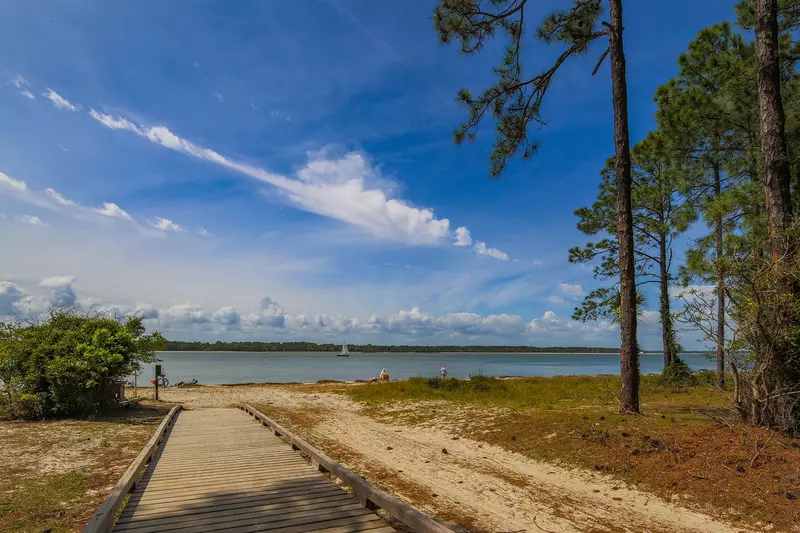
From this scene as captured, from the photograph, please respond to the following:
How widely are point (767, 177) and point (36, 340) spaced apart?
2020 cm

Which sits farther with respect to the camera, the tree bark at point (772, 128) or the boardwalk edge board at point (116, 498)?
the tree bark at point (772, 128)

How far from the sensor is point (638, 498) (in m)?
6.94

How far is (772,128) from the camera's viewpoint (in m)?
9.08

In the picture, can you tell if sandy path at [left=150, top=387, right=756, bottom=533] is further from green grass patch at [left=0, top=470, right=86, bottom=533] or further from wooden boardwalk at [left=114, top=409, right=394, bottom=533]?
green grass patch at [left=0, top=470, right=86, bottom=533]

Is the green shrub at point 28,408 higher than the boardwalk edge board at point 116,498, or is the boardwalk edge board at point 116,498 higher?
the boardwalk edge board at point 116,498

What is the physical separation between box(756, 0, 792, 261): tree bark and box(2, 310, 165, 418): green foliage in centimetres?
1776

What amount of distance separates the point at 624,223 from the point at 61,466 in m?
13.4

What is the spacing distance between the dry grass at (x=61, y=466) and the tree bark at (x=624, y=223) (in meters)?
10.9

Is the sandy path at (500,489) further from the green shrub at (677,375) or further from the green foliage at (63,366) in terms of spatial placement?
the green shrub at (677,375)

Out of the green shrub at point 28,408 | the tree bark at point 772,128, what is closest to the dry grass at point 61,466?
the green shrub at point 28,408

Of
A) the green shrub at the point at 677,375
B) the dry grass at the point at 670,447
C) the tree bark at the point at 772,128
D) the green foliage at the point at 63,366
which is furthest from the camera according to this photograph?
the green shrub at the point at 677,375

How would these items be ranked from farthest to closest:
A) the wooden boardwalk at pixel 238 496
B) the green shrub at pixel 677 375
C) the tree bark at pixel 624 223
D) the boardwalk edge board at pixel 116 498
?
the green shrub at pixel 677 375 → the tree bark at pixel 624 223 → the wooden boardwalk at pixel 238 496 → the boardwalk edge board at pixel 116 498

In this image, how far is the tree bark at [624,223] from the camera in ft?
36.6

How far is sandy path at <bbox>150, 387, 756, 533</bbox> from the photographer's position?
608cm
